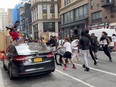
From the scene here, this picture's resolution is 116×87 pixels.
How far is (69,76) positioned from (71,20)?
39.9m

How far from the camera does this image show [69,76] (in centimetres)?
939

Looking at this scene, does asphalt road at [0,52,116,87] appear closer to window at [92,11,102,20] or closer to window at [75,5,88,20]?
window at [92,11,102,20]

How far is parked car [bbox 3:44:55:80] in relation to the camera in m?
8.55

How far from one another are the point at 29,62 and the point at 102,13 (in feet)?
95.9

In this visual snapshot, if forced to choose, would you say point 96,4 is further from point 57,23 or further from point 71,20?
point 57,23

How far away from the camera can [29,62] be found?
8.64m

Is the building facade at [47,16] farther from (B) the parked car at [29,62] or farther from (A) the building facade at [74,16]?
(B) the parked car at [29,62]

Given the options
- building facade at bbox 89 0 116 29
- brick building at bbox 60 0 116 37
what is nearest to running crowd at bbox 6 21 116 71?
building facade at bbox 89 0 116 29

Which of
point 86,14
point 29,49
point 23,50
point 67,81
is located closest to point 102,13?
point 86,14

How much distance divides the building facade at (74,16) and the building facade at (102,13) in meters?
2.03

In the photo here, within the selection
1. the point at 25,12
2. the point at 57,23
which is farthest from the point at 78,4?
the point at 25,12

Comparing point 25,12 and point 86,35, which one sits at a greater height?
point 25,12

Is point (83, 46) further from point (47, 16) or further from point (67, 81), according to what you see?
point (47, 16)

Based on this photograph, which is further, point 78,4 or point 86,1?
point 78,4
